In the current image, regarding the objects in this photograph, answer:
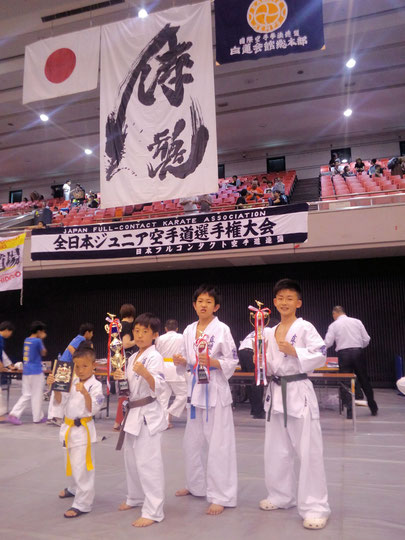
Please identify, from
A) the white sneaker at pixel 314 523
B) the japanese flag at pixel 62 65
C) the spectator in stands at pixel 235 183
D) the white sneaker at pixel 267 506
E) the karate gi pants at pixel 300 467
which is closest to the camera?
the white sneaker at pixel 314 523

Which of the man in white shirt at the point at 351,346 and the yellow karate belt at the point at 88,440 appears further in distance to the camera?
the man in white shirt at the point at 351,346

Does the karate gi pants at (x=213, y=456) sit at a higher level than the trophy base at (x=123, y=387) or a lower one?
lower

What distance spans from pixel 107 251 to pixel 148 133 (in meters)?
2.36

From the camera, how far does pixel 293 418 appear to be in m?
3.07

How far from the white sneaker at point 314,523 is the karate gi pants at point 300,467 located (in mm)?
25

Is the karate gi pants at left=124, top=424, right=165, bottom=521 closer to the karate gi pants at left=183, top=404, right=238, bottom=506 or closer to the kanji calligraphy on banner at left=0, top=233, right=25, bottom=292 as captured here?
the karate gi pants at left=183, top=404, right=238, bottom=506

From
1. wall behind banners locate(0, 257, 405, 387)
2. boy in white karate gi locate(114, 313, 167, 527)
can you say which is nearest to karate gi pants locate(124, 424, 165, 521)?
boy in white karate gi locate(114, 313, 167, 527)

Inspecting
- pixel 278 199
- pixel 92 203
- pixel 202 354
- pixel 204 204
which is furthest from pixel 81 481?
pixel 92 203

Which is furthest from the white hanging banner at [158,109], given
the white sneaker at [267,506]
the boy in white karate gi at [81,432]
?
the white sneaker at [267,506]

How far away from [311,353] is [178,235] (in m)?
5.31

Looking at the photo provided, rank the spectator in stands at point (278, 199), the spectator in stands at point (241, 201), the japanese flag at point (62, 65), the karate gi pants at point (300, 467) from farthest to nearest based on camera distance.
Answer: the spectator in stands at point (278, 199) < the spectator in stands at point (241, 201) < the japanese flag at point (62, 65) < the karate gi pants at point (300, 467)

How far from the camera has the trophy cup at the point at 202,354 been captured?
322 centimetres

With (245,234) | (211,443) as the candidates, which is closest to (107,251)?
(245,234)

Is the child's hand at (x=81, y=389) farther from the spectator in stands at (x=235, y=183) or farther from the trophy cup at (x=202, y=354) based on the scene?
the spectator in stands at (x=235, y=183)
